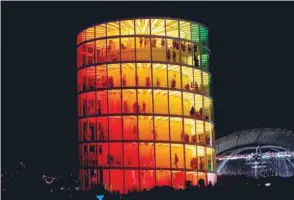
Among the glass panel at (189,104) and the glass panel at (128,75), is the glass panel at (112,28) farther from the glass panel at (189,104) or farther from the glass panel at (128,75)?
the glass panel at (189,104)

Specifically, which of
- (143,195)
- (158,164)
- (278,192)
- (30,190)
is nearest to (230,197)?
(278,192)

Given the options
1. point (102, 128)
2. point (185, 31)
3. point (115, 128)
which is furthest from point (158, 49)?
point (102, 128)

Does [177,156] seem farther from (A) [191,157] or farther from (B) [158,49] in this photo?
(B) [158,49]

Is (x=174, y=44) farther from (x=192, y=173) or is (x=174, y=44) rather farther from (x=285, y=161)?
(x=285, y=161)

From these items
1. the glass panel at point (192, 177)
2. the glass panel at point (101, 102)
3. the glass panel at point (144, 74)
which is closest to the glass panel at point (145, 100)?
the glass panel at point (144, 74)

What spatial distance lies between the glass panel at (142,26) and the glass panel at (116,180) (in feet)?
40.4

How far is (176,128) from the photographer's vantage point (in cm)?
5800

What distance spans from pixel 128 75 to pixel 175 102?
477 centimetres

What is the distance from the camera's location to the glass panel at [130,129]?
186ft

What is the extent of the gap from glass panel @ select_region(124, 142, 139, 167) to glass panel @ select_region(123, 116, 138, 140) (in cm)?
60

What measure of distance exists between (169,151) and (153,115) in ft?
11.1

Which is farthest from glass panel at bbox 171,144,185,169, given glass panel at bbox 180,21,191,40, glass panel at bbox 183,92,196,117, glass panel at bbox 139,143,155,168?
glass panel at bbox 180,21,191,40

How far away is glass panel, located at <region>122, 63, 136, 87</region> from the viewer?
57.5 metres

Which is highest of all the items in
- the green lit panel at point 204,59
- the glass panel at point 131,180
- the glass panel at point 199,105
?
the green lit panel at point 204,59
